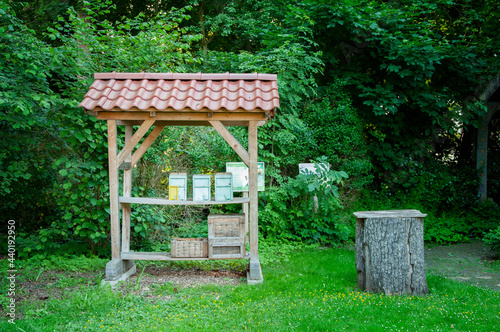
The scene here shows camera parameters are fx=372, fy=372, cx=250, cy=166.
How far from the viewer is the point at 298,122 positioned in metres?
8.49

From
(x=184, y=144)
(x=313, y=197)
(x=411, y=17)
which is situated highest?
(x=411, y=17)

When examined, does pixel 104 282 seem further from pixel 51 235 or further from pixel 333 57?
pixel 333 57

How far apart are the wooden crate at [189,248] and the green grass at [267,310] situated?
537 mm

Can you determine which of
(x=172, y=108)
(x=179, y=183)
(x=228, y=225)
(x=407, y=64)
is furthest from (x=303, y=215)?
(x=407, y=64)

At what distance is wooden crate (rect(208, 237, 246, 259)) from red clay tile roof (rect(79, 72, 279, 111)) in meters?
1.94

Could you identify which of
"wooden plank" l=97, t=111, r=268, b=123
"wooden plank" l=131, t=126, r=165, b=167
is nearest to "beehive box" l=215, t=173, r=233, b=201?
"wooden plank" l=97, t=111, r=268, b=123

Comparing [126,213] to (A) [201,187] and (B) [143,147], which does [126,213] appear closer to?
(B) [143,147]

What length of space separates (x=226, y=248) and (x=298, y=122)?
3.97 metres

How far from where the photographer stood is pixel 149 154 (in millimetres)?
7074

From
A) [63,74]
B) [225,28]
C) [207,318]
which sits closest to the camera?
[207,318]

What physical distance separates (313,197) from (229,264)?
104 inches

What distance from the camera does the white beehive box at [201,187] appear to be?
18.1 feet

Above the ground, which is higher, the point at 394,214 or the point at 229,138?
the point at 229,138

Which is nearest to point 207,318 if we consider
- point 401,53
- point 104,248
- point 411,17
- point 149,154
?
point 104,248
